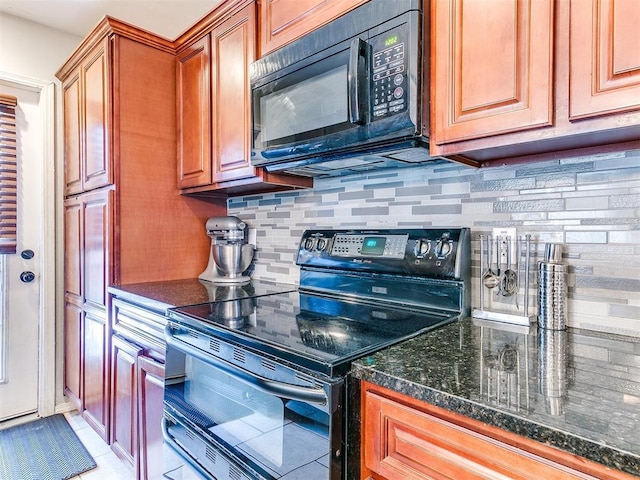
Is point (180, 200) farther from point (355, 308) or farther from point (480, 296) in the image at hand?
point (480, 296)

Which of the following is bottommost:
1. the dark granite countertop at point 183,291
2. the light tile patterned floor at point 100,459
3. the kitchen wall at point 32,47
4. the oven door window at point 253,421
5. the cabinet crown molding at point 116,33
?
the light tile patterned floor at point 100,459

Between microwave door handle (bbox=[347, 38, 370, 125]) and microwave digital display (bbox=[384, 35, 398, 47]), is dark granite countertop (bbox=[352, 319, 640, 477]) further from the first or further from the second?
microwave digital display (bbox=[384, 35, 398, 47])

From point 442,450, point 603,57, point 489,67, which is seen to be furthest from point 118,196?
point 603,57

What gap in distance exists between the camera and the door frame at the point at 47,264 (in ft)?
8.29

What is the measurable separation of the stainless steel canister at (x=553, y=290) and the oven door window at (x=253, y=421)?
2.41 feet

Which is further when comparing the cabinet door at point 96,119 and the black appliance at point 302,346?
the cabinet door at point 96,119

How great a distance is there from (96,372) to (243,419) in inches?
55.7

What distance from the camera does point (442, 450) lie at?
2.39 feet

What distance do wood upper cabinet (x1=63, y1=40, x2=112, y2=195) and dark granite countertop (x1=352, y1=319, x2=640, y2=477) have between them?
1823 mm

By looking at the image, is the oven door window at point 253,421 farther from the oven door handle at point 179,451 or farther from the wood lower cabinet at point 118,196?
the wood lower cabinet at point 118,196

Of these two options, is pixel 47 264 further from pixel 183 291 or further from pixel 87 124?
pixel 183 291

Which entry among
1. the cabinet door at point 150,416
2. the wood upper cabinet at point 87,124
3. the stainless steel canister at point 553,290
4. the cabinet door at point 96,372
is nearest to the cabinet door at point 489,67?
the stainless steel canister at point 553,290

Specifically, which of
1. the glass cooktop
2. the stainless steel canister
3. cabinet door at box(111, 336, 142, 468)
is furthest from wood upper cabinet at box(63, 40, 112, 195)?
the stainless steel canister

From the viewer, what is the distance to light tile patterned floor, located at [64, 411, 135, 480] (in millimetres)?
1938
